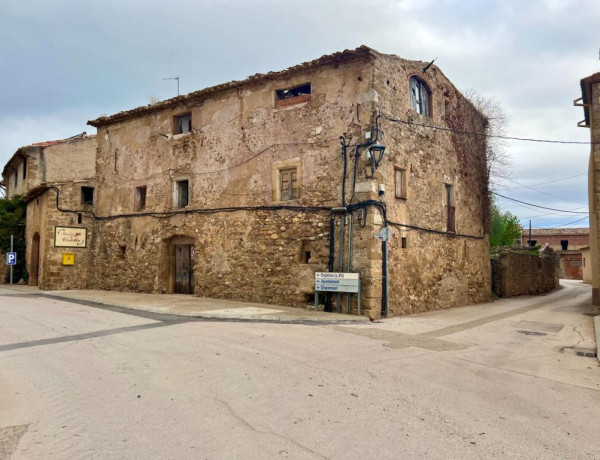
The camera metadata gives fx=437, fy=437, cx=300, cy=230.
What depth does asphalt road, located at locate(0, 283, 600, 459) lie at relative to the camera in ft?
11.2

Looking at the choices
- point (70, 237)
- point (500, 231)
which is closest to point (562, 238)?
point (500, 231)

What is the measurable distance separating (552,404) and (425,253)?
29.5 ft

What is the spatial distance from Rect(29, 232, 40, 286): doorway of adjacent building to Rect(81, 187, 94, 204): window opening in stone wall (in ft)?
12.0

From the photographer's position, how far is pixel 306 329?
8.70 metres

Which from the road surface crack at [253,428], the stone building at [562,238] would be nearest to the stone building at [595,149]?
the road surface crack at [253,428]

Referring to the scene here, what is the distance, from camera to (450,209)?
1529 centimetres

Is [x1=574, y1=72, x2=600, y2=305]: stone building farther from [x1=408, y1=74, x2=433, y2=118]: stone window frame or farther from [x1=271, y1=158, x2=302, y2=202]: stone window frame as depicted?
[x1=271, y1=158, x2=302, y2=202]: stone window frame

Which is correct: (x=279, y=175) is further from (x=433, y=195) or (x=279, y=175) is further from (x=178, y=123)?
(x=178, y=123)

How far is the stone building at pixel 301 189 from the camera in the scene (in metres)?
11.6

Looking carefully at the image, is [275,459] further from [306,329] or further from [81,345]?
[306,329]

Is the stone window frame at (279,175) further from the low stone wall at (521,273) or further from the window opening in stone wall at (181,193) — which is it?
the low stone wall at (521,273)

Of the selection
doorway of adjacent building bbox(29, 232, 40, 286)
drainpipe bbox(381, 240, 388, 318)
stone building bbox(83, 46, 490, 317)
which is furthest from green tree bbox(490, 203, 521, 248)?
doorway of adjacent building bbox(29, 232, 40, 286)

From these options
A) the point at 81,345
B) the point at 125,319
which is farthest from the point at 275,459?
the point at 125,319

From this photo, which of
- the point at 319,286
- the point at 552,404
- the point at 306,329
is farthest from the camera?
the point at 319,286
